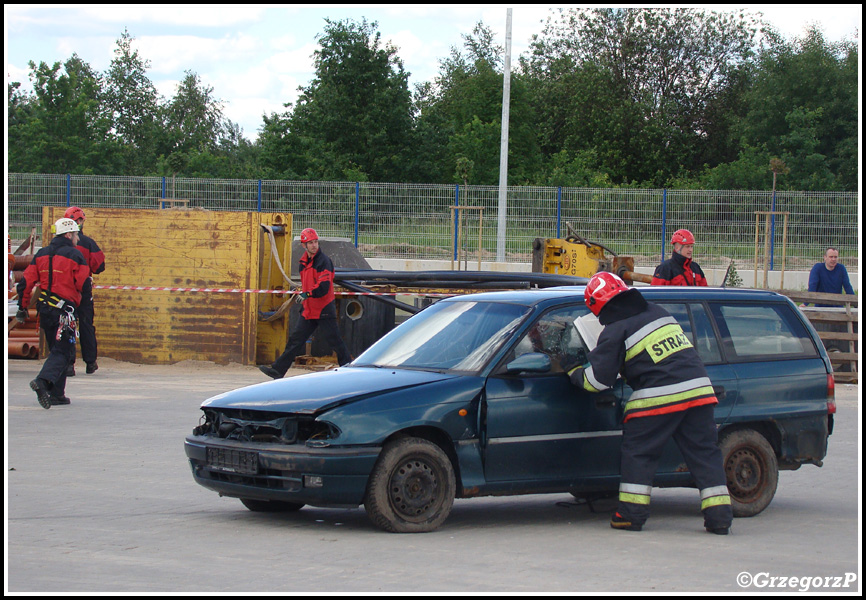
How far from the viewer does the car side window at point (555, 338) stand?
23.8 feet

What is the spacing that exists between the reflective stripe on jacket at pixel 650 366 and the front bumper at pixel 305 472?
58.7 inches

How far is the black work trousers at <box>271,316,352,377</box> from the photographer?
553 inches

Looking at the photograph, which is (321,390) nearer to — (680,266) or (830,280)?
(680,266)

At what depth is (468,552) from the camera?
630 cm

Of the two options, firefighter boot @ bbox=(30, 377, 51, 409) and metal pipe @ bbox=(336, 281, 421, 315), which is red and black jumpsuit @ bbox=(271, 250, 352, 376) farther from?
firefighter boot @ bbox=(30, 377, 51, 409)

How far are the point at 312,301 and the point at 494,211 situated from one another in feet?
48.9

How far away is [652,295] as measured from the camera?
25.7ft

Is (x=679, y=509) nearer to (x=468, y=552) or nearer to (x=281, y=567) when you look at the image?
(x=468, y=552)

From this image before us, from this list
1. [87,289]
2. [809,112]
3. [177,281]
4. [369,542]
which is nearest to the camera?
[369,542]

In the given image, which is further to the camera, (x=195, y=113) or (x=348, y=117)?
(x=195, y=113)

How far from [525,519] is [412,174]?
38.8 m

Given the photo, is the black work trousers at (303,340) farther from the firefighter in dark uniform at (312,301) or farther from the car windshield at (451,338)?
the car windshield at (451,338)
